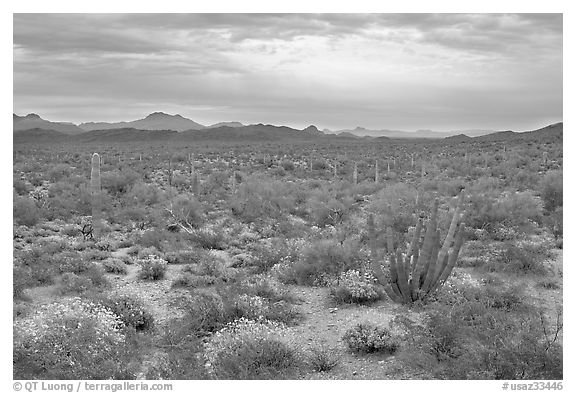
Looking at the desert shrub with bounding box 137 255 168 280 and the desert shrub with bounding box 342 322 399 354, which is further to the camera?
the desert shrub with bounding box 137 255 168 280

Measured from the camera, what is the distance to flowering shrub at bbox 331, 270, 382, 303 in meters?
9.85

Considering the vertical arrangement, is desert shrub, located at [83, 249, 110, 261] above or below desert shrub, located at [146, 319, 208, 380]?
above

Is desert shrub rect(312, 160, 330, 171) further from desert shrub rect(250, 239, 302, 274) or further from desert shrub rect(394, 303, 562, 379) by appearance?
desert shrub rect(394, 303, 562, 379)

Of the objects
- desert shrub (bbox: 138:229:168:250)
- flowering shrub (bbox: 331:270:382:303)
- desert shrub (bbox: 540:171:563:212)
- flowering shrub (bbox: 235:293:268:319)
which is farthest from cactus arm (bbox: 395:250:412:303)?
desert shrub (bbox: 540:171:563:212)

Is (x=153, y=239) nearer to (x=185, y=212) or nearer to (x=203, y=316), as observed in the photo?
(x=185, y=212)

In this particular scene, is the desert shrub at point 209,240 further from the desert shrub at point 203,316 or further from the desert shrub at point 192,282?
the desert shrub at point 203,316

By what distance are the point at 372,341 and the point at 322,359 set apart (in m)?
0.76

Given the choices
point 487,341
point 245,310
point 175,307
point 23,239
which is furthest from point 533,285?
point 23,239

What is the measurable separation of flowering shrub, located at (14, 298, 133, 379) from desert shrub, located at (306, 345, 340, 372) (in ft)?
6.95

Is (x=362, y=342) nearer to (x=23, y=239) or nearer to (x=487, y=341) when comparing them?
(x=487, y=341)

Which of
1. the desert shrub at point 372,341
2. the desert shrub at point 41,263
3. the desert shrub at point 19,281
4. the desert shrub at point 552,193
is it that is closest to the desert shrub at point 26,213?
the desert shrub at point 41,263

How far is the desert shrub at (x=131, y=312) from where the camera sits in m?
8.80

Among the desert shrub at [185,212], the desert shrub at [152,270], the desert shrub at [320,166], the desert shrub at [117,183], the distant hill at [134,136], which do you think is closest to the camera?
the desert shrub at [152,270]

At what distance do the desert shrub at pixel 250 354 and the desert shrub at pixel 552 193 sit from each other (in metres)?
12.8
